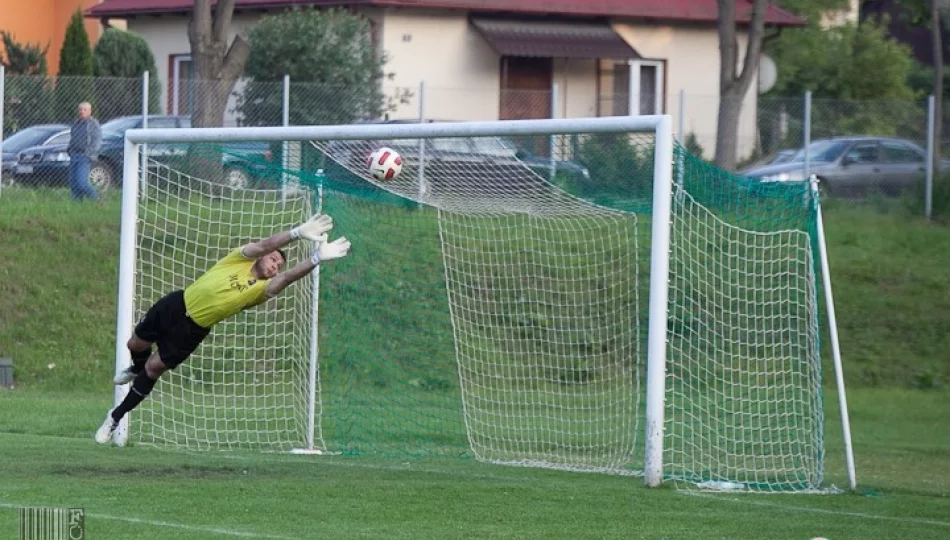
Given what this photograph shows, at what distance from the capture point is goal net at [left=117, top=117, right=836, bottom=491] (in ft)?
42.7

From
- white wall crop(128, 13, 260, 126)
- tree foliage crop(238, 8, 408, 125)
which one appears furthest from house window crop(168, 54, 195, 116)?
white wall crop(128, 13, 260, 126)

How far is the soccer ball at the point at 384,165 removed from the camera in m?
12.0

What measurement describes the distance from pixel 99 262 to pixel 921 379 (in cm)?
1134

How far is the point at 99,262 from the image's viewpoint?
851 inches

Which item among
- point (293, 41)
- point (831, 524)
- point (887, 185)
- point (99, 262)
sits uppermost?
point (293, 41)

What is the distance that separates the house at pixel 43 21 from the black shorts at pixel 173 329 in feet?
110

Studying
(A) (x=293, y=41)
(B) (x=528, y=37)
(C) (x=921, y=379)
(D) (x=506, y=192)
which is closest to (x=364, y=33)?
(A) (x=293, y=41)

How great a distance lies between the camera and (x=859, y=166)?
2794 cm

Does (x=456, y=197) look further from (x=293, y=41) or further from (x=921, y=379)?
(x=293, y=41)

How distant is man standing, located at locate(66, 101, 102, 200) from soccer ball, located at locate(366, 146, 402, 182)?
11.1m

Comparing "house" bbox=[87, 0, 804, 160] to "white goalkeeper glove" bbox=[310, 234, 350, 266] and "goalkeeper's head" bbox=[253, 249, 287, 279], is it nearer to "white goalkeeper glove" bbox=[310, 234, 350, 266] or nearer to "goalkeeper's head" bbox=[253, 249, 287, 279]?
"goalkeeper's head" bbox=[253, 249, 287, 279]

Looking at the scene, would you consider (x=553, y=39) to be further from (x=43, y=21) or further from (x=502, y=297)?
(x=43, y=21)

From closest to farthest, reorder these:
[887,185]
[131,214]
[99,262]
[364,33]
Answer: [131,214] → [99,262] → [887,185] → [364,33]

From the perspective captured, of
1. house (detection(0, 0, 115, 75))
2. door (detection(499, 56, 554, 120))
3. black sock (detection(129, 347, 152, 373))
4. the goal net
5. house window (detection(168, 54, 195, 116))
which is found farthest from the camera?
house (detection(0, 0, 115, 75))
